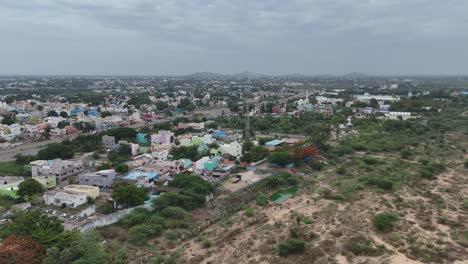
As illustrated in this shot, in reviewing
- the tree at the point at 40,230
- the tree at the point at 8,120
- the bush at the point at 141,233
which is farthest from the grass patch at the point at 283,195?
the tree at the point at 8,120

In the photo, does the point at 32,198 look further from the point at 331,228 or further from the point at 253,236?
the point at 331,228

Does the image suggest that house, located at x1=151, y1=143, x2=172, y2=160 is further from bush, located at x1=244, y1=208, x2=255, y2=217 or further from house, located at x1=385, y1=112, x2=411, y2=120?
house, located at x1=385, y1=112, x2=411, y2=120

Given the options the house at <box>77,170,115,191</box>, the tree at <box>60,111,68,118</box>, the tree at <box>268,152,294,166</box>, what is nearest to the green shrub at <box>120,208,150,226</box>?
the house at <box>77,170,115,191</box>

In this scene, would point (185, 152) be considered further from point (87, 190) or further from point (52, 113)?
point (52, 113)

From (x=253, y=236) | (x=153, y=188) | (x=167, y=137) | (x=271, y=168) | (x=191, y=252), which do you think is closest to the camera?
(x=191, y=252)

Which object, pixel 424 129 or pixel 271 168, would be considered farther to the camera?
pixel 424 129

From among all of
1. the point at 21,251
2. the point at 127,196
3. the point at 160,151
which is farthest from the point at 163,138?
the point at 21,251

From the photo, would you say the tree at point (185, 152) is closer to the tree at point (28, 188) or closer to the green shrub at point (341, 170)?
the tree at point (28, 188)

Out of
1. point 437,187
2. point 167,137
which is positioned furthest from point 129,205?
point 437,187
